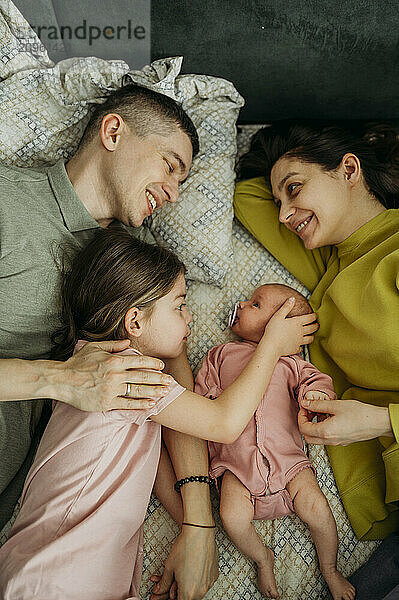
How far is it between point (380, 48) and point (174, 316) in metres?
1.24

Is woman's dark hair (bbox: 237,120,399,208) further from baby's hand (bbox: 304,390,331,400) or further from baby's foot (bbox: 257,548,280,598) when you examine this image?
baby's foot (bbox: 257,548,280,598)

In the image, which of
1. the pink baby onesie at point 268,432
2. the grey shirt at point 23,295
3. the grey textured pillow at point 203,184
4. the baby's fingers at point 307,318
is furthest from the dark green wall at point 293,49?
the pink baby onesie at point 268,432

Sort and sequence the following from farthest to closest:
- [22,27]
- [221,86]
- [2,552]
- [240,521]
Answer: [221,86] → [22,27] → [240,521] → [2,552]

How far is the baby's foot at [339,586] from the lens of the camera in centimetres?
162

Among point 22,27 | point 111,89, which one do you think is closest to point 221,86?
point 111,89

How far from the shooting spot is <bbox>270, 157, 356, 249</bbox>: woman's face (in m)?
1.89

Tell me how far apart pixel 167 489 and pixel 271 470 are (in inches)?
12.2

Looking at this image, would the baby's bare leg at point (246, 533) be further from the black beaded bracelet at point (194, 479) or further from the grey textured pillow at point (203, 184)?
the grey textured pillow at point (203, 184)

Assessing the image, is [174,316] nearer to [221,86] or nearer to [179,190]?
[179,190]

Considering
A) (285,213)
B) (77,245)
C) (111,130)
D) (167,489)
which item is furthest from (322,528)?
(111,130)

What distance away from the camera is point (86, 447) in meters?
1.51

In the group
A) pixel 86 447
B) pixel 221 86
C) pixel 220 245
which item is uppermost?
pixel 221 86

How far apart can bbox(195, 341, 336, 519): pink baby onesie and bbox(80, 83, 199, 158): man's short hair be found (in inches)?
27.9

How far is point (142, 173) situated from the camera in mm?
1812
